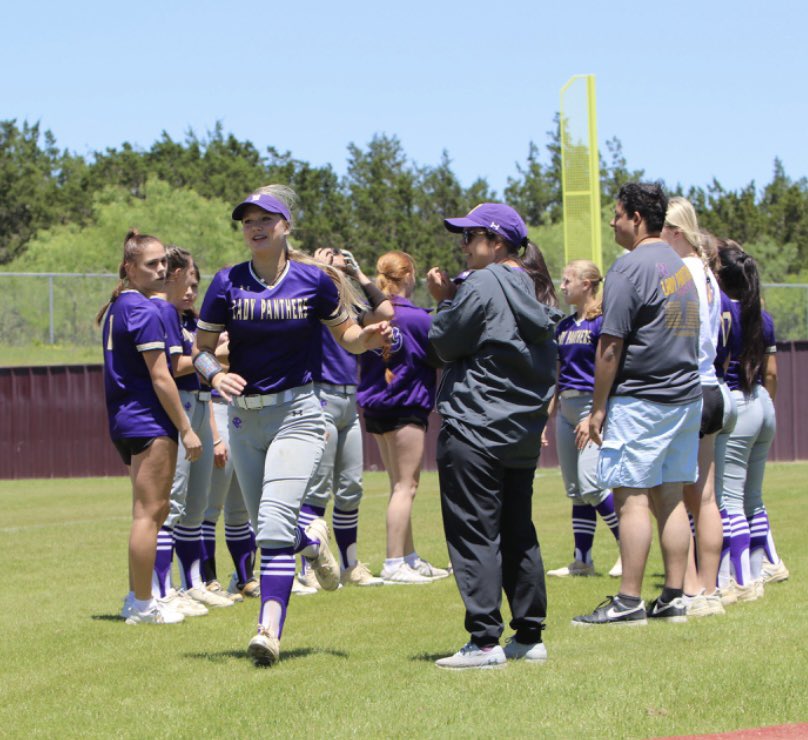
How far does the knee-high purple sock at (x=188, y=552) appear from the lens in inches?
316

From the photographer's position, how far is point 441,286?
5621 millimetres

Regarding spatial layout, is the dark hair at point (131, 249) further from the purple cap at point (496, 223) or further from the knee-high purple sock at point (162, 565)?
the purple cap at point (496, 223)

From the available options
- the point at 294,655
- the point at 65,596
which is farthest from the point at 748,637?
the point at 65,596

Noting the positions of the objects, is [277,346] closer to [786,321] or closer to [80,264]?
[786,321]

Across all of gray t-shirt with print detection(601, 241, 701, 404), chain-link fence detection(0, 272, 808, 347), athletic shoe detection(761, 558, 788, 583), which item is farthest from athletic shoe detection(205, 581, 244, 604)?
chain-link fence detection(0, 272, 808, 347)

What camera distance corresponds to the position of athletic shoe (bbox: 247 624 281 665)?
553 centimetres

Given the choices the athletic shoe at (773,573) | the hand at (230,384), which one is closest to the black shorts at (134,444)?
the hand at (230,384)

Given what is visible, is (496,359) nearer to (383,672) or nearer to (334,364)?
(383,672)

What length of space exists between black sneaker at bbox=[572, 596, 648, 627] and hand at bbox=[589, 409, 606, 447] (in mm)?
822

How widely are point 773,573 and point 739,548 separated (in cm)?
64

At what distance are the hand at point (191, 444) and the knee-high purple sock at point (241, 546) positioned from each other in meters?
1.56

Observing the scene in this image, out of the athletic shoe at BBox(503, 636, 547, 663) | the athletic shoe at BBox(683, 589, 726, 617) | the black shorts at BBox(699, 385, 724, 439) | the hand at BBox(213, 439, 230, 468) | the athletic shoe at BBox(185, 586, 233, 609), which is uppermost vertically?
the black shorts at BBox(699, 385, 724, 439)

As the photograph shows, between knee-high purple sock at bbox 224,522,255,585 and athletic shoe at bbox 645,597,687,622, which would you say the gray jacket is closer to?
athletic shoe at bbox 645,597,687,622

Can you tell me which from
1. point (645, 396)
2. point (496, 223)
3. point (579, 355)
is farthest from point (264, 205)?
point (579, 355)
